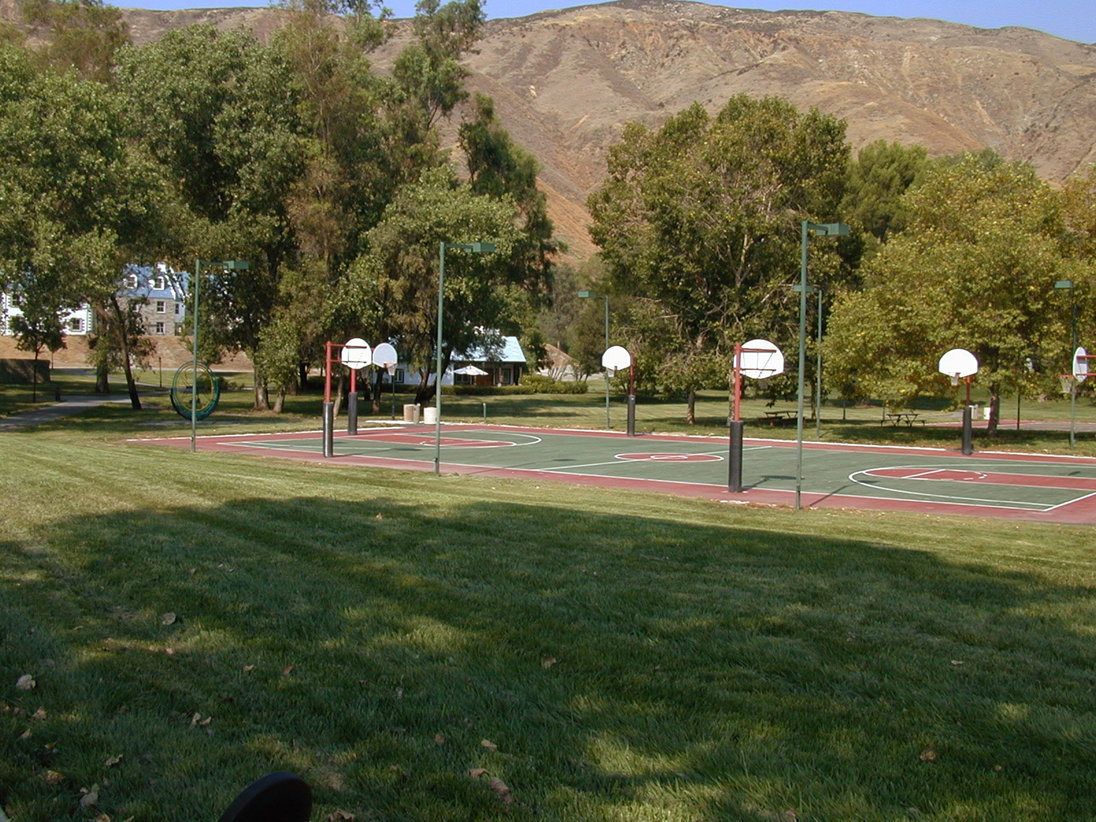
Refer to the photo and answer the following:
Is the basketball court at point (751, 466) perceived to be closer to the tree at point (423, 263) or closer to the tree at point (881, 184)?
Answer: the tree at point (423, 263)

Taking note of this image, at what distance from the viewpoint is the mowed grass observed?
4.16m

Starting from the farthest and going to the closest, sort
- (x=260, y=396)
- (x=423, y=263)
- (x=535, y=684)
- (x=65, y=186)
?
(x=260, y=396) → (x=423, y=263) → (x=65, y=186) → (x=535, y=684)

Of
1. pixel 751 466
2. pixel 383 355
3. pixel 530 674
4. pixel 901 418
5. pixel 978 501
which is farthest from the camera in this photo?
pixel 901 418

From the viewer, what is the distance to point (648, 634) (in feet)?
21.4

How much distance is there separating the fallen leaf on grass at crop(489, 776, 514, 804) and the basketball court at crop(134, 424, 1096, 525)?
46.7 feet

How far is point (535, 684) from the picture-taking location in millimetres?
5418

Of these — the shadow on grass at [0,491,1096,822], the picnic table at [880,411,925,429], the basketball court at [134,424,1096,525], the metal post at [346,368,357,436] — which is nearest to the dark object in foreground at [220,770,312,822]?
the shadow on grass at [0,491,1096,822]

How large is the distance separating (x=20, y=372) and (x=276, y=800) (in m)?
74.9

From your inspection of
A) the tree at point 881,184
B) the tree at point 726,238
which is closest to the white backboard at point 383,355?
the tree at point 726,238

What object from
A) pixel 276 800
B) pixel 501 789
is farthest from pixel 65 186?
pixel 276 800

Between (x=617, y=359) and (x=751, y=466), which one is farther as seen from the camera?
(x=617, y=359)

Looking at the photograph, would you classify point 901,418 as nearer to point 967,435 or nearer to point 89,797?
point 967,435

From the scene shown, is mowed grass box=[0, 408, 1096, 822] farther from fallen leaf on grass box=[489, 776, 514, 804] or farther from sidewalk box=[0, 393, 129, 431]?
sidewalk box=[0, 393, 129, 431]

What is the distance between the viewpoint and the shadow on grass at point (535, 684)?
4.16m
